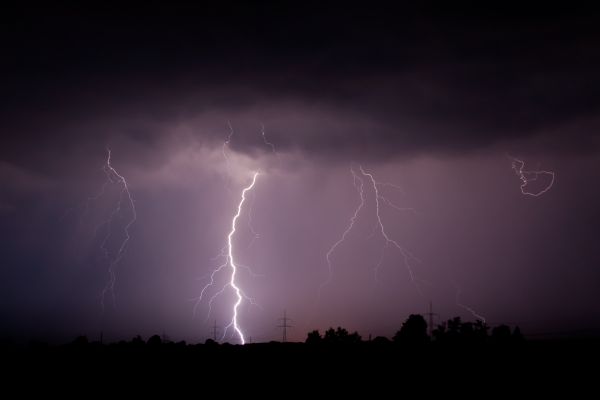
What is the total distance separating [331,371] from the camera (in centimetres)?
1582

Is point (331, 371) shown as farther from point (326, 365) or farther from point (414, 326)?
point (414, 326)

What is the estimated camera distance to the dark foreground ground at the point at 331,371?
1406 cm

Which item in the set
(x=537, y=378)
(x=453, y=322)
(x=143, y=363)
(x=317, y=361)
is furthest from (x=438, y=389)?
(x=453, y=322)

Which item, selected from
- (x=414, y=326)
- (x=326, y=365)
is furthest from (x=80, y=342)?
(x=414, y=326)

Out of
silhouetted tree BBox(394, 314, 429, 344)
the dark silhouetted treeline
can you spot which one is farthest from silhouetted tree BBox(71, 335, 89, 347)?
silhouetted tree BBox(394, 314, 429, 344)

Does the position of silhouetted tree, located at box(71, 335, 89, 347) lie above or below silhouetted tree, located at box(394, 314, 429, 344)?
below

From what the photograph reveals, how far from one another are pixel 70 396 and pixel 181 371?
3.05 metres

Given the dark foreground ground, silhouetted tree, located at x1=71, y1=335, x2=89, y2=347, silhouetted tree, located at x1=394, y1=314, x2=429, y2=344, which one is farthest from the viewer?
silhouetted tree, located at x1=394, y1=314, x2=429, y2=344

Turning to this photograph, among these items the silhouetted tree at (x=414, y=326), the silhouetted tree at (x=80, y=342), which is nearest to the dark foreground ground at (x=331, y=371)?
the silhouetted tree at (x=80, y=342)

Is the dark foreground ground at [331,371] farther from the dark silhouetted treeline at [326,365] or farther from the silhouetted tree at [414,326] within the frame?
the silhouetted tree at [414,326]

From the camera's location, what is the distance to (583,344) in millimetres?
17688

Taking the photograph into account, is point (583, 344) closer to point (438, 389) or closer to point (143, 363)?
point (438, 389)

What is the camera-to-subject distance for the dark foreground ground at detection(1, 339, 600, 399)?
14.1 meters

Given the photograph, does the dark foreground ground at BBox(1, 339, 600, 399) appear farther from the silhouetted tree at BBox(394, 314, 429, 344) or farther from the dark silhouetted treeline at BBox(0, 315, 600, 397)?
the silhouetted tree at BBox(394, 314, 429, 344)
